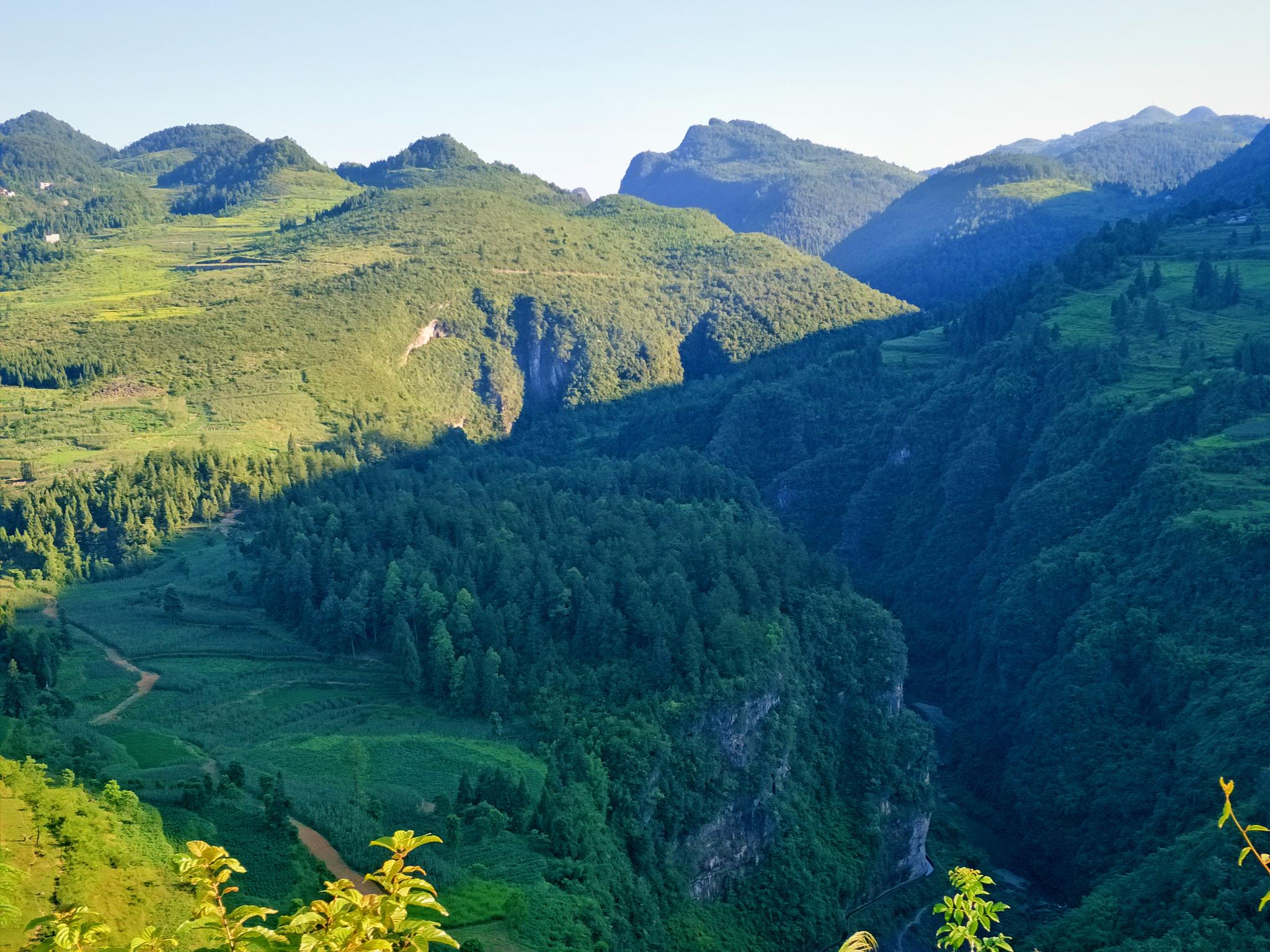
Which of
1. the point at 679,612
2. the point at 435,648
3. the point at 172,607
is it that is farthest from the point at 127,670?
the point at 679,612

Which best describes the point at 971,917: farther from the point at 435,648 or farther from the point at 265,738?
the point at 435,648

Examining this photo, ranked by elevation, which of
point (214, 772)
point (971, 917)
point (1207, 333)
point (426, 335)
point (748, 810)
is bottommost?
point (748, 810)

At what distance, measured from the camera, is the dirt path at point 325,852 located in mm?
35906

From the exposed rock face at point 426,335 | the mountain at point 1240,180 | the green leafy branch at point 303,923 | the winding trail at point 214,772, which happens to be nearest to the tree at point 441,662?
the winding trail at point 214,772

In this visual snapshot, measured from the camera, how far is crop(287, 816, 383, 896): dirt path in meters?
35.9

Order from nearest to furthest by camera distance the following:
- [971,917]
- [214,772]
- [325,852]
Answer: [971,917], [325,852], [214,772]

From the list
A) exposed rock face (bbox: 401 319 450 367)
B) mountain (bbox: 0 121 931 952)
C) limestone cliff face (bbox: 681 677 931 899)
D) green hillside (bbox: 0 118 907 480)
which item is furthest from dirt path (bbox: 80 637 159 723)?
exposed rock face (bbox: 401 319 450 367)

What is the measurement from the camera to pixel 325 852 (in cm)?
3719

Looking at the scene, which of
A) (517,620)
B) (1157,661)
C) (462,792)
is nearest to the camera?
(462,792)

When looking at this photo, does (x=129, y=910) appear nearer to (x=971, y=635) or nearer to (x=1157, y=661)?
(x=1157, y=661)

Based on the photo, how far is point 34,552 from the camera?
6994 cm

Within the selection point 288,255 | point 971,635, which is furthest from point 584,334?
point 971,635

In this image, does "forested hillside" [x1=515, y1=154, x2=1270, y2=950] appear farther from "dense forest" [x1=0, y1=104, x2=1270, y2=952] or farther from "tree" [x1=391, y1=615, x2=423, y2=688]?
"tree" [x1=391, y1=615, x2=423, y2=688]

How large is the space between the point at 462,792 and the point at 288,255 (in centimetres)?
12271
